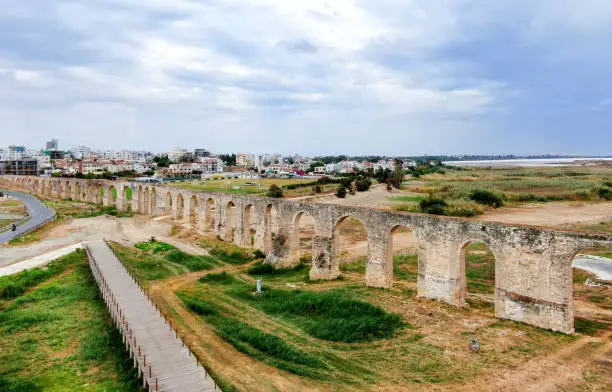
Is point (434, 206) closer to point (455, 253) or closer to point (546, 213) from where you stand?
point (546, 213)

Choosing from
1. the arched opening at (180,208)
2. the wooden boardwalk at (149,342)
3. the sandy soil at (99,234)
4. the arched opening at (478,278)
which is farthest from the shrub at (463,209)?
the wooden boardwalk at (149,342)

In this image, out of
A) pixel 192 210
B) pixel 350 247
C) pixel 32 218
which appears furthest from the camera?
pixel 32 218

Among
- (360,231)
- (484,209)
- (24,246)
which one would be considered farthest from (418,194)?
(24,246)

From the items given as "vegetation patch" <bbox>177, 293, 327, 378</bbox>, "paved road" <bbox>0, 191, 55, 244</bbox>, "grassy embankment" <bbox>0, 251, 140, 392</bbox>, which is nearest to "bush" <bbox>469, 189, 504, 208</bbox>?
"vegetation patch" <bbox>177, 293, 327, 378</bbox>

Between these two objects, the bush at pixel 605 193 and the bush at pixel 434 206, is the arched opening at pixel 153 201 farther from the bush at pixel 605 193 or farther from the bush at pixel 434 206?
the bush at pixel 605 193

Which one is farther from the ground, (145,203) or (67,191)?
(67,191)

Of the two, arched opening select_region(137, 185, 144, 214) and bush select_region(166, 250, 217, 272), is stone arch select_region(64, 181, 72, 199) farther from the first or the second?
bush select_region(166, 250, 217, 272)

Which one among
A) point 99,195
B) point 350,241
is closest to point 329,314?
point 350,241

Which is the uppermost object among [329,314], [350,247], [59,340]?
[350,247]

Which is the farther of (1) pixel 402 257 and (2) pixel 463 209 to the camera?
(2) pixel 463 209

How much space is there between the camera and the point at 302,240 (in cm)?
3909

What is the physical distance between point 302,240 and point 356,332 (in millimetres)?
22467

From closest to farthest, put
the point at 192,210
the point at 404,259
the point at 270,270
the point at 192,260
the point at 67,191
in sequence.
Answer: the point at 270,270
the point at 192,260
the point at 404,259
the point at 192,210
the point at 67,191

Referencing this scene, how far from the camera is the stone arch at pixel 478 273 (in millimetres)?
19217
